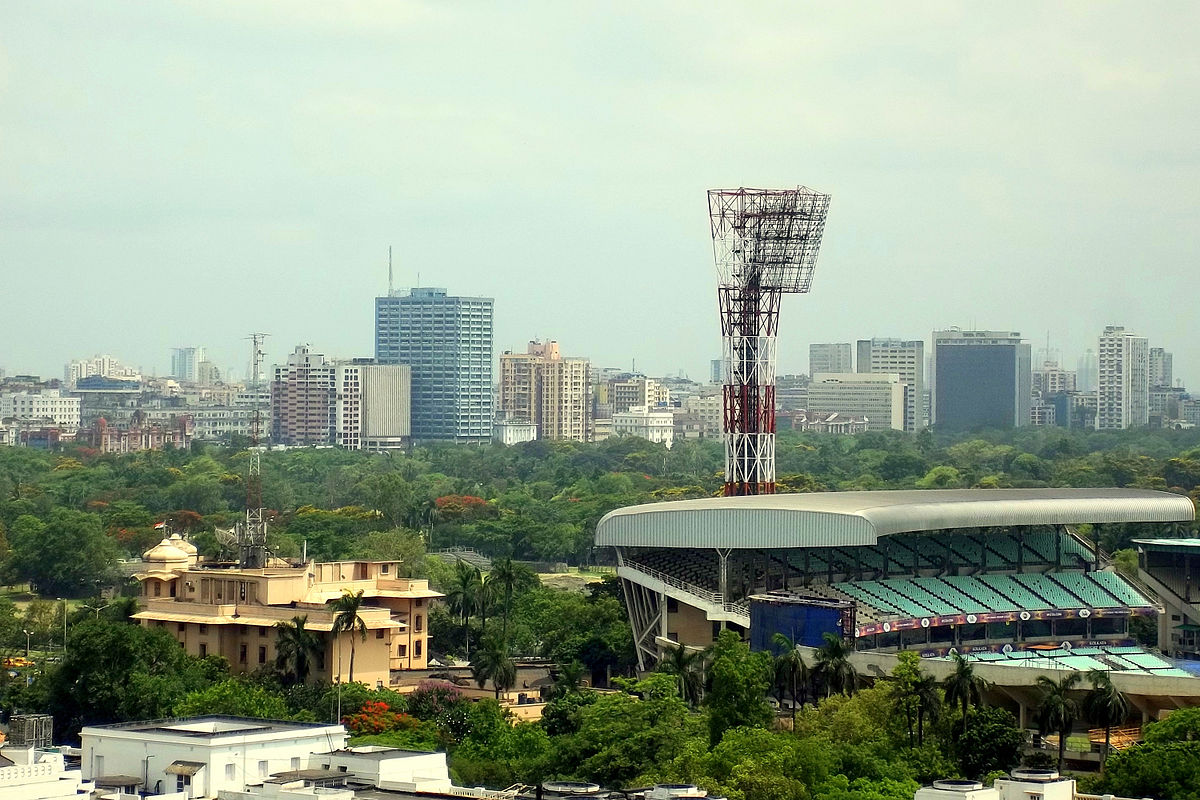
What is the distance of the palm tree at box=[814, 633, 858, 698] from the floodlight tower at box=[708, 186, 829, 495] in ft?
110

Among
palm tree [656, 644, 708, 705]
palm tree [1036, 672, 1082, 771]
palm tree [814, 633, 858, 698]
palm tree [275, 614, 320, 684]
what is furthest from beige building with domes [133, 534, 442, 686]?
palm tree [1036, 672, 1082, 771]

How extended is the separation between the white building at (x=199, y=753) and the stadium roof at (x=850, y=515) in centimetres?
2776

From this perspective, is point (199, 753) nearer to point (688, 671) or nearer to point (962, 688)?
point (962, 688)

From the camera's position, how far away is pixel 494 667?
234 feet

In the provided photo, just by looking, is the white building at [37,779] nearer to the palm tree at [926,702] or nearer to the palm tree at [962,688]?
the palm tree at [926,702]

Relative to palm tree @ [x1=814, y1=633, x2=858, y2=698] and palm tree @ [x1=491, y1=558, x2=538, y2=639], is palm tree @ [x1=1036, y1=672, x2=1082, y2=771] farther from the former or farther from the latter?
palm tree @ [x1=491, y1=558, x2=538, y2=639]

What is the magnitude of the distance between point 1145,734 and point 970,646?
64.2 feet

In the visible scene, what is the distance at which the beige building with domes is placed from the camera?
71812 mm

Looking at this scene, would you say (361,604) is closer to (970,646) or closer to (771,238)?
(970,646)

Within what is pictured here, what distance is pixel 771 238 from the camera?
98.9 m

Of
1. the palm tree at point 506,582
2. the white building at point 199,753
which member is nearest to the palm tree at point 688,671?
the white building at point 199,753

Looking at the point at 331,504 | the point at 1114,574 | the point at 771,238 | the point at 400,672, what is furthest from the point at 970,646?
the point at 331,504

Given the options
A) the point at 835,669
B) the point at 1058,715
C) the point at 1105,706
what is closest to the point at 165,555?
the point at 835,669

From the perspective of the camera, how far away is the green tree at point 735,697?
58.5m
